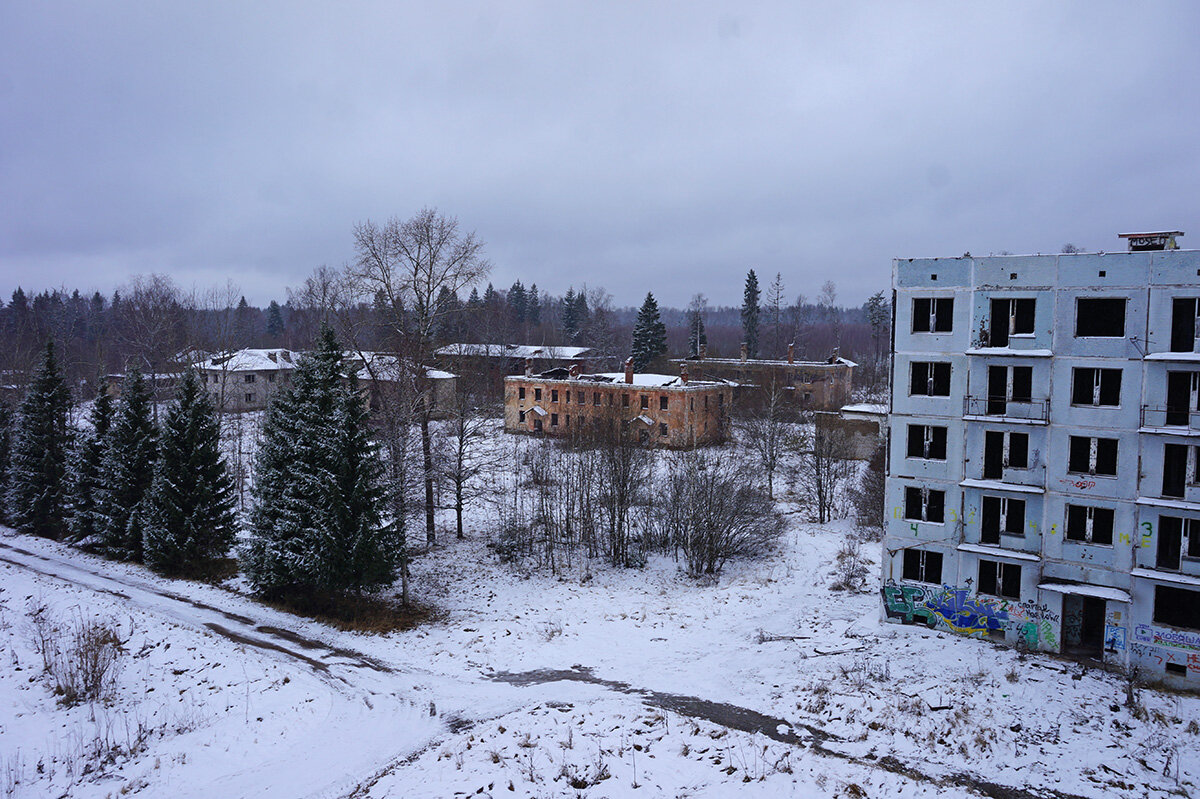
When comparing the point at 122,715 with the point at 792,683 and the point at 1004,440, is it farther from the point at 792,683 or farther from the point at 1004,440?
the point at 1004,440

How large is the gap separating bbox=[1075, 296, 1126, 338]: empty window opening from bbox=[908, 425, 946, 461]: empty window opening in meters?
4.80

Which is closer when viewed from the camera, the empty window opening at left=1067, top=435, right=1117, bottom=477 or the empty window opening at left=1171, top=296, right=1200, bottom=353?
the empty window opening at left=1171, top=296, right=1200, bottom=353

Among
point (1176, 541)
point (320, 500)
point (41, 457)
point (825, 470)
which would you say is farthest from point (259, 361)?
point (1176, 541)

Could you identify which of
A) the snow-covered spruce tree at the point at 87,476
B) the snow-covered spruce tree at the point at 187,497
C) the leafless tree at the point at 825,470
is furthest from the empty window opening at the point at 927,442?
the snow-covered spruce tree at the point at 87,476

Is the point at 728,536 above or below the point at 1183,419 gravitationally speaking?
below

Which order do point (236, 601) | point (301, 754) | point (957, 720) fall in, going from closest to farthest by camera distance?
point (301, 754) → point (957, 720) → point (236, 601)

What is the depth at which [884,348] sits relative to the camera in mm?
129750

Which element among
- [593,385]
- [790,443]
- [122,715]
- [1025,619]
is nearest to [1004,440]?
[1025,619]

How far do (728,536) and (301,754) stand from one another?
66.2 feet

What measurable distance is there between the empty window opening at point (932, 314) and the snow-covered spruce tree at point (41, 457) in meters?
38.1

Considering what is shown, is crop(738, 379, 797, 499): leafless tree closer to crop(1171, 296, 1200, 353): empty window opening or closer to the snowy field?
the snowy field

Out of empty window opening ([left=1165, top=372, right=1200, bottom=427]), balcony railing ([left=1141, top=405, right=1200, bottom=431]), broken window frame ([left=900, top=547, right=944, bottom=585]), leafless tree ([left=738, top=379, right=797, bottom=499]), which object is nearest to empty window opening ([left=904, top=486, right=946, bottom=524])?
broken window frame ([left=900, top=547, right=944, bottom=585])

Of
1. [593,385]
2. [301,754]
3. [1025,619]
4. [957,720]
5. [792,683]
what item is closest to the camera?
[301,754]

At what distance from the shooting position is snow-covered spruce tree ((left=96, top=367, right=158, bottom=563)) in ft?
92.7
